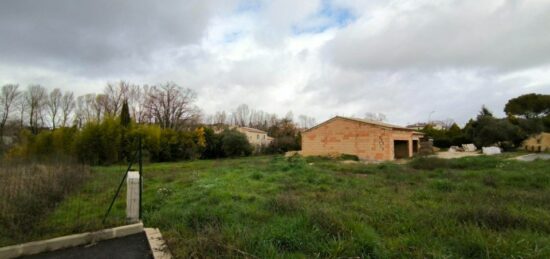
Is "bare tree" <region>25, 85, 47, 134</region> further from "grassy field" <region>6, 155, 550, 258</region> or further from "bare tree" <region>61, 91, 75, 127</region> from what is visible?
"grassy field" <region>6, 155, 550, 258</region>

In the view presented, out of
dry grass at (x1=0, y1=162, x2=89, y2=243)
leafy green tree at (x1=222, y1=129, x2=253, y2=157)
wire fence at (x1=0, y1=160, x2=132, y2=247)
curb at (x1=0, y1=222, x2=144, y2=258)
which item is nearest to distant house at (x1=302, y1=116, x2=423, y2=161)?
leafy green tree at (x1=222, y1=129, x2=253, y2=157)

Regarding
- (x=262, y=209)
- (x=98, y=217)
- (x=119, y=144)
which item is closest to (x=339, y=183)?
(x=262, y=209)

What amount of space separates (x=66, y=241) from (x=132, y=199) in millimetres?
1087

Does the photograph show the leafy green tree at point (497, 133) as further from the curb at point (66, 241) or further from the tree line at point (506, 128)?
the curb at point (66, 241)

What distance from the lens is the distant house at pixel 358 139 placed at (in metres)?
18.1

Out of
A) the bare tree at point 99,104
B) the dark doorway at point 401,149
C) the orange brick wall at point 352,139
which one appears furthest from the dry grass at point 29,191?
the bare tree at point 99,104

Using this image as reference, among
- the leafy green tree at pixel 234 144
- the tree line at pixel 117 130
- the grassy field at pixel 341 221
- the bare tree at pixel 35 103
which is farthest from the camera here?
the bare tree at pixel 35 103

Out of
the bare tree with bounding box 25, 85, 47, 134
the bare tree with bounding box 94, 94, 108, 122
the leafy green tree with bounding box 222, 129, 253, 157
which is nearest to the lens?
the leafy green tree with bounding box 222, 129, 253, 157

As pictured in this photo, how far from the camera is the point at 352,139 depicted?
755 inches

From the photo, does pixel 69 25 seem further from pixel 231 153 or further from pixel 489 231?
pixel 231 153

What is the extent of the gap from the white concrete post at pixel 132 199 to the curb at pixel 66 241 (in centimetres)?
31

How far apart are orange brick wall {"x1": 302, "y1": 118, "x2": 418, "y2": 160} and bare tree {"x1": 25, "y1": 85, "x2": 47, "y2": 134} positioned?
3108 cm

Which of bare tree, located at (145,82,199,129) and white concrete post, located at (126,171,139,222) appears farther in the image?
bare tree, located at (145,82,199,129)

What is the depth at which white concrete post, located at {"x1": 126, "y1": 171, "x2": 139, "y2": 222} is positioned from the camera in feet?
15.3
